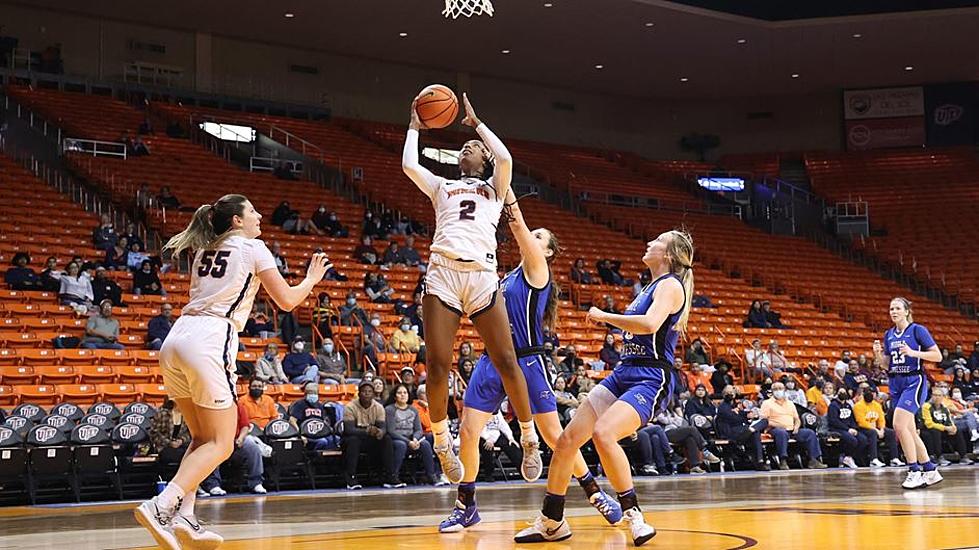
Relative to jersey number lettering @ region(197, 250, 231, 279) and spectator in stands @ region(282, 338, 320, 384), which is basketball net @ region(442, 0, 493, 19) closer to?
spectator in stands @ region(282, 338, 320, 384)

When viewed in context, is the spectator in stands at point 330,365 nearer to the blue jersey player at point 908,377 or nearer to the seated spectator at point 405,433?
the seated spectator at point 405,433

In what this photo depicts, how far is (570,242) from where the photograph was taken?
88.1 feet

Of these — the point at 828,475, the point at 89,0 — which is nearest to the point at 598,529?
the point at 828,475

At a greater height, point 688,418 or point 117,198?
point 117,198

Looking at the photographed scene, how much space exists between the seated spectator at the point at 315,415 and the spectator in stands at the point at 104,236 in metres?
6.02

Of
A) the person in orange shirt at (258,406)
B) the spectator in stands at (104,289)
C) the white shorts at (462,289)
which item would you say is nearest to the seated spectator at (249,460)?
the person in orange shirt at (258,406)

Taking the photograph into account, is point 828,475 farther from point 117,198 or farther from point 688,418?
point 117,198

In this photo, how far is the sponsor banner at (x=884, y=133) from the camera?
37.2 metres

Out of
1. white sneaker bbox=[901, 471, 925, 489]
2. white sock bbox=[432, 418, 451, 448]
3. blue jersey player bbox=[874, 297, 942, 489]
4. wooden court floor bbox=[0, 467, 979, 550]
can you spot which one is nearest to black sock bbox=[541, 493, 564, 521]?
wooden court floor bbox=[0, 467, 979, 550]

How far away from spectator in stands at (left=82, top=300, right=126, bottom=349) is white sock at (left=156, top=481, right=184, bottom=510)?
1058 centimetres

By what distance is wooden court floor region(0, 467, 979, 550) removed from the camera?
6449 millimetres

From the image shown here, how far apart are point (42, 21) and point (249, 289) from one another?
82.2 feet

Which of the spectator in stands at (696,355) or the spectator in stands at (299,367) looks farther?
the spectator in stands at (696,355)

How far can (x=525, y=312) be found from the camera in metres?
7.59
